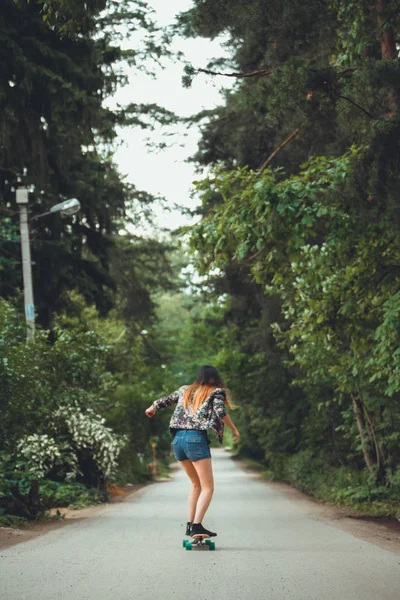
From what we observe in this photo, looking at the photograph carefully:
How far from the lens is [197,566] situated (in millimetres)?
7426

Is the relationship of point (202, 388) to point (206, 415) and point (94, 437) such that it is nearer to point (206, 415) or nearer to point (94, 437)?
point (206, 415)

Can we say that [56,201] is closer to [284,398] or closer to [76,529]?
[76,529]

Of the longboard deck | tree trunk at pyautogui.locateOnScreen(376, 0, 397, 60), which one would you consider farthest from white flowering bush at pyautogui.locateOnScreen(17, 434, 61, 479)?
tree trunk at pyautogui.locateOnScreen(376, 0, 397, 60)

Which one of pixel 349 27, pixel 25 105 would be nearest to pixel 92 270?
pixel 25 105

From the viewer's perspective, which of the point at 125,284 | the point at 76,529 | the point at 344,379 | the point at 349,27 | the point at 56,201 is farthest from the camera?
the point at 125,284

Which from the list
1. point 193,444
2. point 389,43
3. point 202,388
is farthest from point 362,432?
point 193,444

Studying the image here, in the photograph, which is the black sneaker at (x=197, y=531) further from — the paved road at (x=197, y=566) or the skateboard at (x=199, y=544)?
the paved road at (x=197, y=566)

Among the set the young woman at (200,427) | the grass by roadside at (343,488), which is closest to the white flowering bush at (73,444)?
the grass by roadside at (343,488)

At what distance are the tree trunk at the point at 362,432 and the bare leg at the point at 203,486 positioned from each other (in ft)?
33.4

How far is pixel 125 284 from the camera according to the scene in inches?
1228

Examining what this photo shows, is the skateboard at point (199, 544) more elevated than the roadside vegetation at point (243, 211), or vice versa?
the roadside vegetation at point (243, 211)

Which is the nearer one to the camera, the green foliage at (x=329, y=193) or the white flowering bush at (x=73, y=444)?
the green foliage at (x=329, y=193)

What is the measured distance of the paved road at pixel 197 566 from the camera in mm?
6094

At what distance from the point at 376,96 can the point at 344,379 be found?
615 cm
